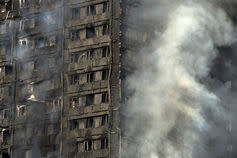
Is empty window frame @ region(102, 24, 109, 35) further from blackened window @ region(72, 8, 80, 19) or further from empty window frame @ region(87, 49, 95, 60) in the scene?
blackened window @ region(72, 8, 80, 19)

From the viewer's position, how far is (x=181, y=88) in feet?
344

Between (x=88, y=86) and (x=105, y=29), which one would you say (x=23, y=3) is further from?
(x=88, y=86)

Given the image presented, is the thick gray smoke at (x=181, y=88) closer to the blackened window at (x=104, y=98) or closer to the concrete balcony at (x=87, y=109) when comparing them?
the blackened window at (x=104, y=98)

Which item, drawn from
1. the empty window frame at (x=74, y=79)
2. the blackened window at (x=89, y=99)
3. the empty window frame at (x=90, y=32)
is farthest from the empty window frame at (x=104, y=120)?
the empty window frame at (x=90, y=32)

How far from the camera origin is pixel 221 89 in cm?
10738

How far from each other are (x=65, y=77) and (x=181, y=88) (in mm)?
13174

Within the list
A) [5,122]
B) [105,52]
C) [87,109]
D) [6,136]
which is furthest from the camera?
[5,122]

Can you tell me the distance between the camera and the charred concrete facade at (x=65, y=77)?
10419 centimetres

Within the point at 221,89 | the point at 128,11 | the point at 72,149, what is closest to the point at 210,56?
the point at 221,89

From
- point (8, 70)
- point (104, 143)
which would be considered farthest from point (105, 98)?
point (8, 70)

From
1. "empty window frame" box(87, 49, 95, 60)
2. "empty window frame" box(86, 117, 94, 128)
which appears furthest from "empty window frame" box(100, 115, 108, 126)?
"empty window frame" box(87, 49, 95, 60)

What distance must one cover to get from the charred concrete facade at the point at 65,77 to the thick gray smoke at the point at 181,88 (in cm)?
235

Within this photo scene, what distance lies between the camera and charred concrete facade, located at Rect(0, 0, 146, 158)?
104 m

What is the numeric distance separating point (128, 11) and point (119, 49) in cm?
494
